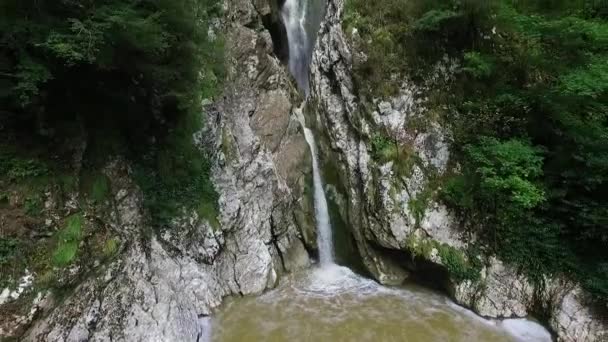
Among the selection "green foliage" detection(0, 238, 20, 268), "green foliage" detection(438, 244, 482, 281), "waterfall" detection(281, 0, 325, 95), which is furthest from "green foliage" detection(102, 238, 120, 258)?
"waterfall" detection(281, 0, 325, 95)

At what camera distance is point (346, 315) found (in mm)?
9172

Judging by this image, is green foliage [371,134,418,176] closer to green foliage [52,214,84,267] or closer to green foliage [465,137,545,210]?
green foliage [465,137,545,210]

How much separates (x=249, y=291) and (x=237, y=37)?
7.39 metres

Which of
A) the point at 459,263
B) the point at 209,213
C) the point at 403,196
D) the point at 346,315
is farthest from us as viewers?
the point at 403,196

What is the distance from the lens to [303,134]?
12.5m

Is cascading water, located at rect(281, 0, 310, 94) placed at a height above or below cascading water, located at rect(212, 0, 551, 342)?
above

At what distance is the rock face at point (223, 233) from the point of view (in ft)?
21.4

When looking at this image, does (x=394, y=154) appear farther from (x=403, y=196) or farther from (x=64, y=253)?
(x=64, y=253)

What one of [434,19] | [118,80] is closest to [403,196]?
[434,19]

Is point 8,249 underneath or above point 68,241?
underneath

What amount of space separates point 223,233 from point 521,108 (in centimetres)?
A: 792

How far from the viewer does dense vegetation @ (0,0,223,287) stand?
18.7ft

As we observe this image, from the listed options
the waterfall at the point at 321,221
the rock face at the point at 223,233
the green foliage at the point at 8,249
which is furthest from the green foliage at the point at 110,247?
the waterfall at the point at 321,221

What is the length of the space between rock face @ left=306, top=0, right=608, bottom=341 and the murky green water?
1.43ft
